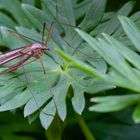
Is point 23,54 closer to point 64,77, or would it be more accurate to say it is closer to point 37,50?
point 37,50

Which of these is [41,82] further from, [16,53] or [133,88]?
[133,88]

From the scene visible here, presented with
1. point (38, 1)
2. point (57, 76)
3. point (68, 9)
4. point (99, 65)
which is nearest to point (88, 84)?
point (99, 65)

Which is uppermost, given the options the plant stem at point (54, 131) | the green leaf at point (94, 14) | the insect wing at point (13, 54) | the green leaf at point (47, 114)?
the insect wing at point (13, 54)

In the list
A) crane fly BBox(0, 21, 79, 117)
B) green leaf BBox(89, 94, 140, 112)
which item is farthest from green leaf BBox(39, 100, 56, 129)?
green leaf BBox(89, 94, 140, 112)

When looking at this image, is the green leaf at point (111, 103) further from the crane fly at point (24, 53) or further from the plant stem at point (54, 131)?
the crane fly at point (24, 53)

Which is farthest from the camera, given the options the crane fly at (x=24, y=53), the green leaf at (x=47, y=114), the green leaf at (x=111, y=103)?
the crane fly at (x=24, y=53)

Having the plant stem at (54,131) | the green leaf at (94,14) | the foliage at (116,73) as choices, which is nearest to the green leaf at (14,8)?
the green leaf at (94,14)

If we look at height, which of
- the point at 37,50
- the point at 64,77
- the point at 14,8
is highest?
the point at 14,8

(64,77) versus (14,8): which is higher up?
(14,8)

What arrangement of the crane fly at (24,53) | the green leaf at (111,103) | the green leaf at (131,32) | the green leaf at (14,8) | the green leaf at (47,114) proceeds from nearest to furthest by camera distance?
the green leaf at (111,103) → the green leaf at (131,32) → the green leaf at (47,114) → the crane fly at (24,53) → the green leaf at (14,8)

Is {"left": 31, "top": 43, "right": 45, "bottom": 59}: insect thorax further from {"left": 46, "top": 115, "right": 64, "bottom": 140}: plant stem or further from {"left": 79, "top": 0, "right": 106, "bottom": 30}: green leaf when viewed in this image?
{"left": 46, "top": 115, "right": 64, "bottom": 140}: plant stem

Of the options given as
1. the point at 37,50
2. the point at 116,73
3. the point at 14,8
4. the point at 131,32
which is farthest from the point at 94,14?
the point at 116,73
